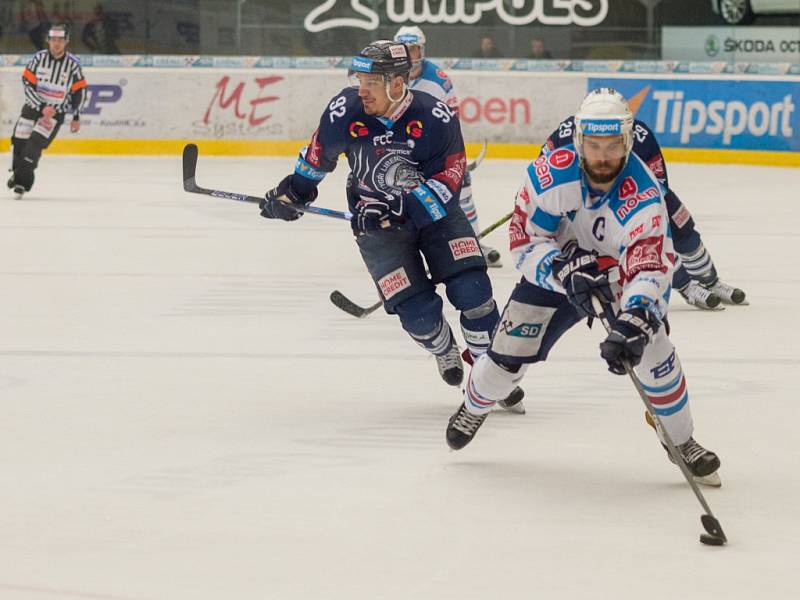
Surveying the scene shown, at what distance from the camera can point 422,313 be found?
4.59 meters

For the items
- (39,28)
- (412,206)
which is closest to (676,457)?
(412,206)

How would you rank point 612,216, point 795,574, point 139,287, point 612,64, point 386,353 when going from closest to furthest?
1. point 795,574
2. point 612,216
3. point 386,353
4. point 139,287
5. point 612,64

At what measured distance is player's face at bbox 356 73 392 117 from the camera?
14.6 ft

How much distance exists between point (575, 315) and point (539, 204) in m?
0.34

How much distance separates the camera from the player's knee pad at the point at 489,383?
3.84m

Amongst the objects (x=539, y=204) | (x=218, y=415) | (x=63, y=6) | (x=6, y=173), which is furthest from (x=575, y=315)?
(x=63, y=6)

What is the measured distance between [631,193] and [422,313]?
123cm

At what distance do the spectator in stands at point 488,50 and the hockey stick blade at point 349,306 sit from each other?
28.7ft

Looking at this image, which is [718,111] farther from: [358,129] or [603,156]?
[603,156]

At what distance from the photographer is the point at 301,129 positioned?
1446 cm

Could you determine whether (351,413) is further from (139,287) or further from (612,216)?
(139,287)

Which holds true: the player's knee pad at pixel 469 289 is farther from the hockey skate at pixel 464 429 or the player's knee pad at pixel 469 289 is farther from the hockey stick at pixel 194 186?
the hockey stick at pixel 194 186

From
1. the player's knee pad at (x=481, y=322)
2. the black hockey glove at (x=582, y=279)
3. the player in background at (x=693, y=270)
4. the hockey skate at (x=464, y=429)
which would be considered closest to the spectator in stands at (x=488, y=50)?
the player in background at (x=693, y=270)

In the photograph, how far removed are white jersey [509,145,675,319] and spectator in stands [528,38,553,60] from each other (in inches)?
439
